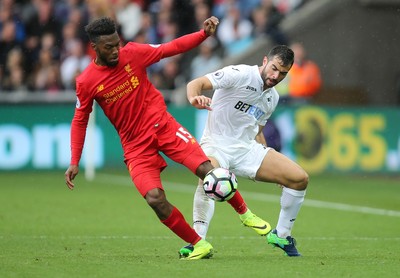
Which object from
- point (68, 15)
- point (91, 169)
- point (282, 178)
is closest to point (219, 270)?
point (282, 178)

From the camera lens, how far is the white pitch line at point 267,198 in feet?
49.4

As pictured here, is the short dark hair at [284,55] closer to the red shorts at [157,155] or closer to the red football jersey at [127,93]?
the red football jersey at [127,93]

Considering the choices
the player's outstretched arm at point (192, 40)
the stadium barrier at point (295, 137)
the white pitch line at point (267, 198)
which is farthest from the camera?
the stadium barrier at point (295, 137)

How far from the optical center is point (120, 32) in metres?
22.2

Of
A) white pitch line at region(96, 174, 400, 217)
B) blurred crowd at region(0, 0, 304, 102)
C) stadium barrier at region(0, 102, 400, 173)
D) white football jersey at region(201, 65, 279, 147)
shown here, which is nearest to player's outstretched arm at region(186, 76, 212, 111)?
white football jersey at region(201, 65, 279, 147)

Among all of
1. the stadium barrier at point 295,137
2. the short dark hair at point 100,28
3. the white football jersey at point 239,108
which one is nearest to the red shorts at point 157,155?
the white football jersey at point 239,108

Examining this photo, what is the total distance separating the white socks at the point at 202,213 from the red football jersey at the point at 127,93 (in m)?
0.96

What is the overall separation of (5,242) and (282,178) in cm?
301

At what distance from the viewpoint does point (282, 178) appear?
10195mm

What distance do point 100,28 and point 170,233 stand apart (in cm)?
371

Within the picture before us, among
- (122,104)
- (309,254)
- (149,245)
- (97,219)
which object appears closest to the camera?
(122,104)

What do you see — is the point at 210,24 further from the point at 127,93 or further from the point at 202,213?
the point at 202,213


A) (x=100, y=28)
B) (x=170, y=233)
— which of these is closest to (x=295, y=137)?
(x=170, y=233)

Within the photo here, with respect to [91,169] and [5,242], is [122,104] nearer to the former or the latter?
[5,242]
